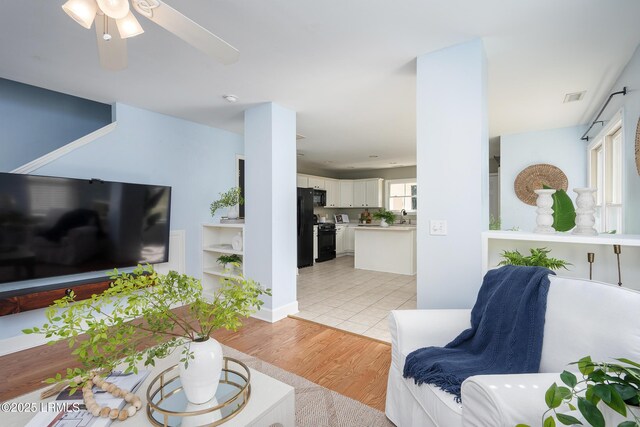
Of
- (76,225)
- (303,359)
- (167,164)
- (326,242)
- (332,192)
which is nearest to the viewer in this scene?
(303,359)

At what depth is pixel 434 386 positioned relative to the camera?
1.28 meters

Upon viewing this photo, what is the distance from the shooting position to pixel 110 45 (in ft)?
4.83

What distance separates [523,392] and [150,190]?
3542 millimetres

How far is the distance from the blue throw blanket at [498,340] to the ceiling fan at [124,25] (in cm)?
178

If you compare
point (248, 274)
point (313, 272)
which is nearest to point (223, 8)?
point (248, 274)

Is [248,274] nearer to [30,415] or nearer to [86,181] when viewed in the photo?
[86,181]

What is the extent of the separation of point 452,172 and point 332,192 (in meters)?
6.16

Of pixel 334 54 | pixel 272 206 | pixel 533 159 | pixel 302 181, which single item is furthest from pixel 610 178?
pixel 302 181

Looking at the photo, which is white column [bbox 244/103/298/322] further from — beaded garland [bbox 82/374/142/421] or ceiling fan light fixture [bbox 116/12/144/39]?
beaded garland [bbox 82/374/142/421]

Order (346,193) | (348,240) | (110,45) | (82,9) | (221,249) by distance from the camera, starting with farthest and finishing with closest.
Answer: (346,193) → (348,240) → (221,249) → (110,45) → (82,9)

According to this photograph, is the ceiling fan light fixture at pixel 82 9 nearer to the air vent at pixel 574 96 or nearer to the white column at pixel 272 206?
the white column at pixel 272 206

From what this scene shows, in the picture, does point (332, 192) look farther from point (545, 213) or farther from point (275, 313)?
point (545, 213)

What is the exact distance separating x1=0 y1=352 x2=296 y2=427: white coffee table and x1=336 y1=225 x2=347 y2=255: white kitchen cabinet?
21.0ft

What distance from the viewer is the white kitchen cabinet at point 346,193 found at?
28.1 ft
